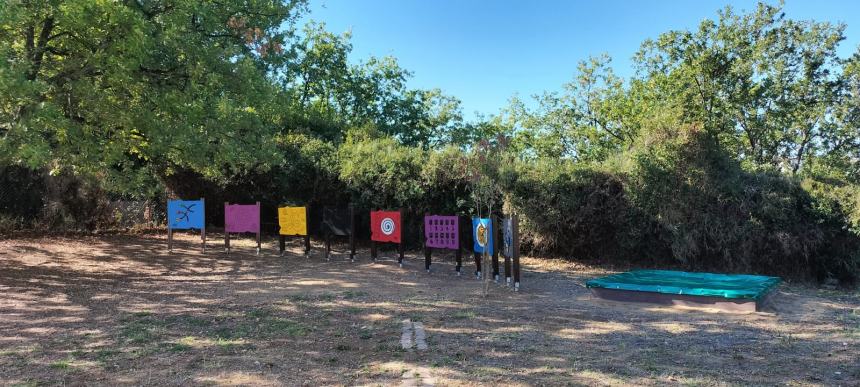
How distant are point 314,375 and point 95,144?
720 cm

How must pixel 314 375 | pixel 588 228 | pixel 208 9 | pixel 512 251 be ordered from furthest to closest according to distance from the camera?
1. pixel 588 228
2. pixel 208 9
3. pixel 512 251
4. pixel 314 375

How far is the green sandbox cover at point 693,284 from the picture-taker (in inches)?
275

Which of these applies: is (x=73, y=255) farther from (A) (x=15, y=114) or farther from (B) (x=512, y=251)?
(B) (x=512, y=251)

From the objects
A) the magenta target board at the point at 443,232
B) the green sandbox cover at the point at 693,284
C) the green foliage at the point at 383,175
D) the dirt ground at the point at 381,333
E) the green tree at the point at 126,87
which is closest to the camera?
the dirt ground at the point at 381,333

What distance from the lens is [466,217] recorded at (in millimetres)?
12688

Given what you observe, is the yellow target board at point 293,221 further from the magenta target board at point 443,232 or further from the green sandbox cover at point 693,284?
the green sandbox cover at point 693,284

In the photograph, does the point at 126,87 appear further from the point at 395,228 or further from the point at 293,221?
the point at 395,228

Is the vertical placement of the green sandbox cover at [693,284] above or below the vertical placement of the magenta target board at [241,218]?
below

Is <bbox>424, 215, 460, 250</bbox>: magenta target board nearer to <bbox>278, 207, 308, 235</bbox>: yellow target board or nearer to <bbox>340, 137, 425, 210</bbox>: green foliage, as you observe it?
<bbox>340, 137, 425, 210</bbox>: green foliage

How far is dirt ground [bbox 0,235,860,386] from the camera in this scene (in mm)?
4168

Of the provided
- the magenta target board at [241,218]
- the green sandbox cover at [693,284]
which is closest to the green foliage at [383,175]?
the magenta target board at [241,218]

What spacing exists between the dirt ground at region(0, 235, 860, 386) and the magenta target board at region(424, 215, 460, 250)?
28.7 inches

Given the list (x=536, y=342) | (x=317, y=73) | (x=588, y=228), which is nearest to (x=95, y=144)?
(x=536, y=342)

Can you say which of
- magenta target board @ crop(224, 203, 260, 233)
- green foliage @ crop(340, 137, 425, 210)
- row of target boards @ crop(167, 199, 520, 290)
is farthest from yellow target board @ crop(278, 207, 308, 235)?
green foliage @ crop(340, 137, 425, 210)
